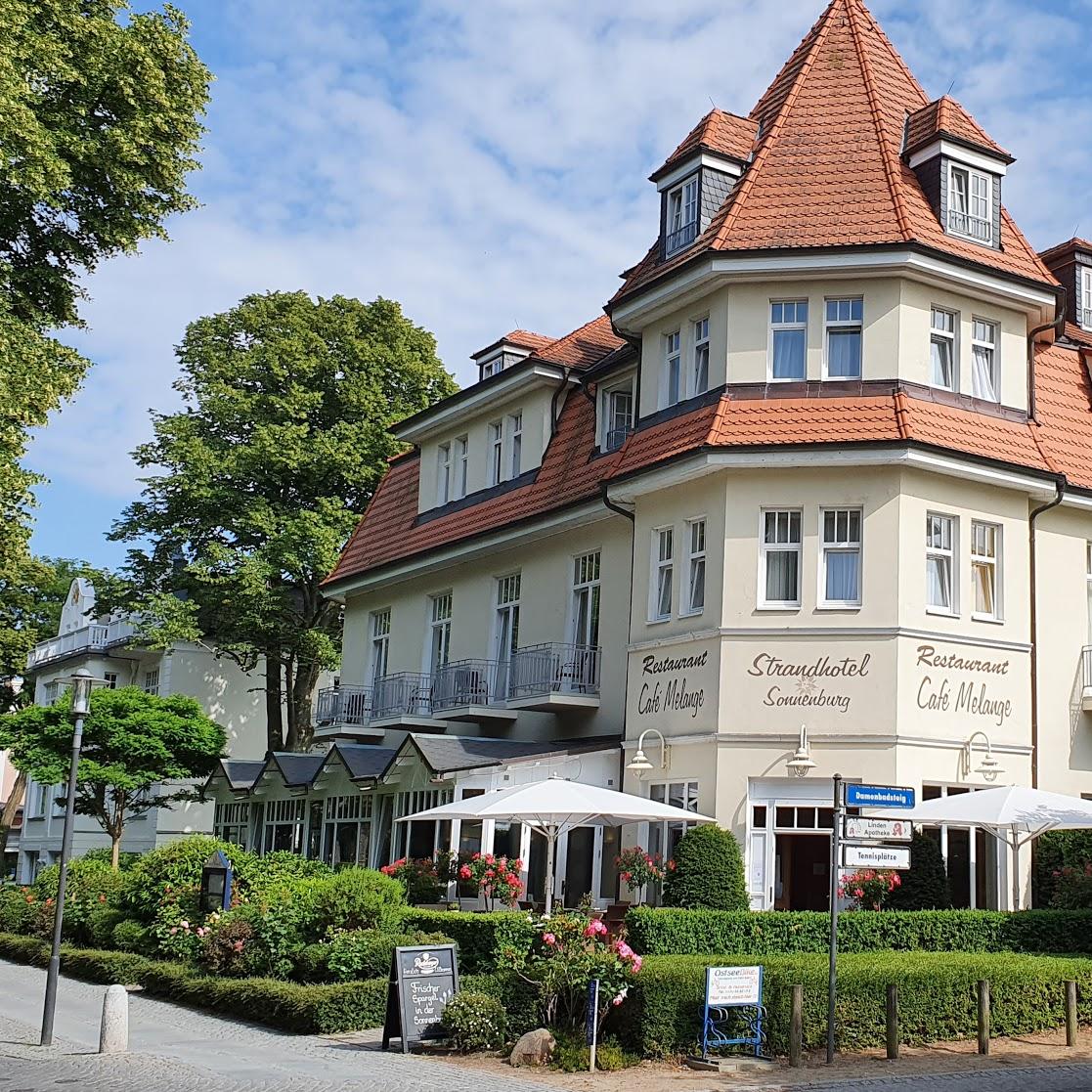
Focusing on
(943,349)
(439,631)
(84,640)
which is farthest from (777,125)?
(84,640)

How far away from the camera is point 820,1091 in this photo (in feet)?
41.4

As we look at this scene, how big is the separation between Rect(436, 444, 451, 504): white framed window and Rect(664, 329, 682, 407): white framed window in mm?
9245

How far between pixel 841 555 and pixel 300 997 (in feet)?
33.5

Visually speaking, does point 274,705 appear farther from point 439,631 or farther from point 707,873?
point 707,873

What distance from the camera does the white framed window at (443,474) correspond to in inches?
1272

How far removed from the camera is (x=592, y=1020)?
47.1 feet

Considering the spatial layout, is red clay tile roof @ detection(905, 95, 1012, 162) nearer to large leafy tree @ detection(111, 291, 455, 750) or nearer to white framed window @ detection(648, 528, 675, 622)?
white framed window @ detection(648, 528, 675, 622)

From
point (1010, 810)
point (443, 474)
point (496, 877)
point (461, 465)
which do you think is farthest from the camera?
point (443, 474)

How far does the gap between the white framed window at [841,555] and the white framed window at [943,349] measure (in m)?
2.73

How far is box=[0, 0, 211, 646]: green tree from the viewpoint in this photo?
2048cm

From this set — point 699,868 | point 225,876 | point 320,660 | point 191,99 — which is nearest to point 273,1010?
point 225,876

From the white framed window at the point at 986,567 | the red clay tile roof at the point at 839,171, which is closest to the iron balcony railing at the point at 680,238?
the red clay tile roof at the point at 839,171

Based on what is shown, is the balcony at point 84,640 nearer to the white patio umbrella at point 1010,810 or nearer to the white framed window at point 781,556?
the white framed window at point 781,556

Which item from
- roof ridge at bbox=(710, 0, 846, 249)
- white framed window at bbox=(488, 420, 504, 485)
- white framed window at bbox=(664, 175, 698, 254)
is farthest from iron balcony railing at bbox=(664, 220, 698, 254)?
white framed window at bbox=(488, 420, 504, 485)
